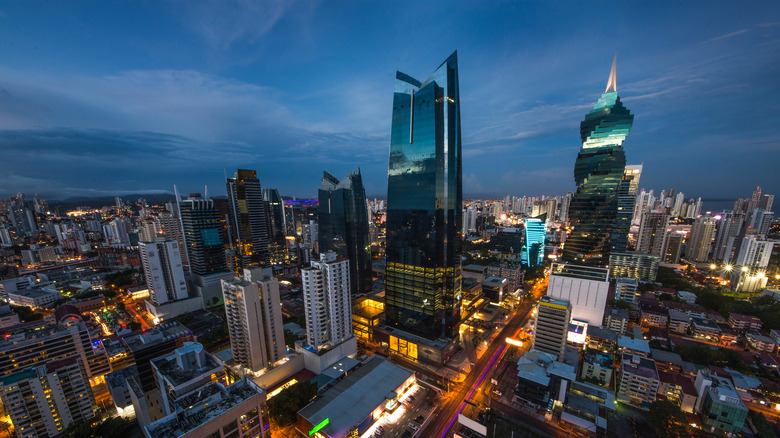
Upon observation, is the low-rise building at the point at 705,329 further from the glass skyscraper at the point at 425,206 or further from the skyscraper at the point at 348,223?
the skyscraper at the point at 348,223

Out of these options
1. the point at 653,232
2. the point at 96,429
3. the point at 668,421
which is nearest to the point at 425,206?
the point at 668,421

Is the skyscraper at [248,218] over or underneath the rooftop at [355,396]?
over

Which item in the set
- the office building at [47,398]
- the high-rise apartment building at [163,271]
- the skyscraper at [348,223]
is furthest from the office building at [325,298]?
the high-rise apartment building at [163,271]

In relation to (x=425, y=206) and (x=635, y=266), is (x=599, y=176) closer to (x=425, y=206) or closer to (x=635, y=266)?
(x=635, y=266)

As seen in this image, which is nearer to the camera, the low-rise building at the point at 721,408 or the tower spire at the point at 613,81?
the low-rise building at the point at 721,408

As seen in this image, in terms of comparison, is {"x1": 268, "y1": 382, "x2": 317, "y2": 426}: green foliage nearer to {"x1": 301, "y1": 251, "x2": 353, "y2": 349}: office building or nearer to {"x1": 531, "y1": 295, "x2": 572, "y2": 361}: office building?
{"x1": 301, "y1": 251, "x2": 353, "y2": 349}: office building

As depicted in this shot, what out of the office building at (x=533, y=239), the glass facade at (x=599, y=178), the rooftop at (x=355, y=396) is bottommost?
the rooftop at (x=355, y=396)
